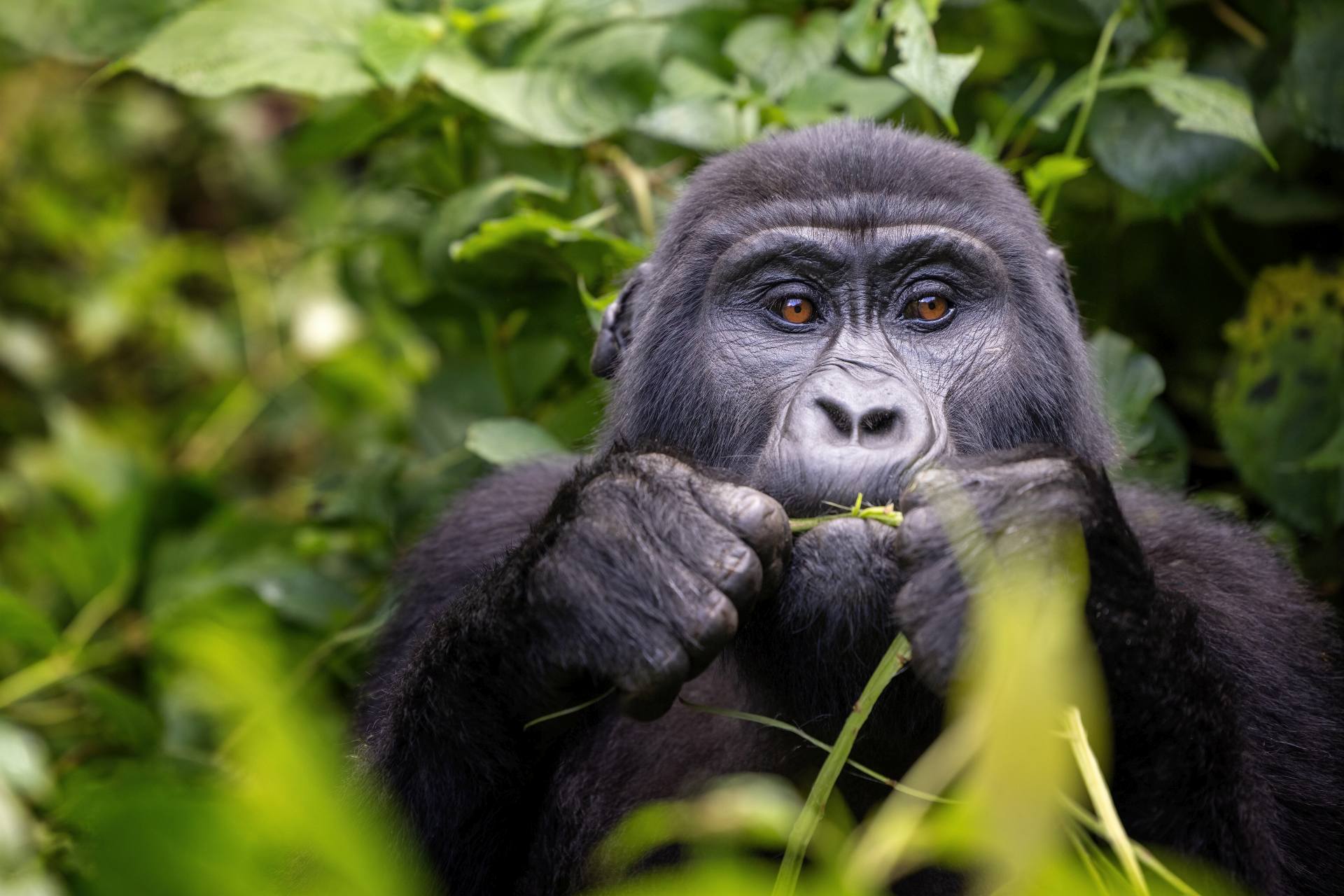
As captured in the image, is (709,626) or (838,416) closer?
(709,626)

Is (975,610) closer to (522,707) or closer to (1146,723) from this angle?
(1146,723)

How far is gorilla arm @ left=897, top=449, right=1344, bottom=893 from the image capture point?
2150 mm

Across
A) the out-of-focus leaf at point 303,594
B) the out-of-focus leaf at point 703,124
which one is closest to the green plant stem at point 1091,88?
the out-of-focus leaf at point 703,124

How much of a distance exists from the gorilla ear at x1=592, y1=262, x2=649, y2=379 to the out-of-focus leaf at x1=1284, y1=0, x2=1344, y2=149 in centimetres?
218

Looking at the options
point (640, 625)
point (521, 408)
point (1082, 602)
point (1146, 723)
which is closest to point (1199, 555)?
point (1146, 723)

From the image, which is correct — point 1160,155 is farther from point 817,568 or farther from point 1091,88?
point 817,568

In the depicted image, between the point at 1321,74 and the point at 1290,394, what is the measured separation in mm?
981

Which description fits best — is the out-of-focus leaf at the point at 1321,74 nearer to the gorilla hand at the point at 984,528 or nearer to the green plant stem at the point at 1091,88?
the green plant stem at the point at 1091,88

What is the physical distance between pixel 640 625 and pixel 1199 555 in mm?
1647

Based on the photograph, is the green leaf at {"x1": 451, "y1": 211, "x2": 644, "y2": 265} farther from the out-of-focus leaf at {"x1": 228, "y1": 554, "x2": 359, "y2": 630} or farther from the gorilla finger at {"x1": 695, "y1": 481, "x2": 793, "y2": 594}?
the gorilla finger at {"x1": 695, "y1": 481, "x2": 793, "y2": 594}

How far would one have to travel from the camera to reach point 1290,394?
4145 mm

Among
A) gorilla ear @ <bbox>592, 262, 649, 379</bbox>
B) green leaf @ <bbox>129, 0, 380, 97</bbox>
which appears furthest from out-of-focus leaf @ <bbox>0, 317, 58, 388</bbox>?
gorilla ear @ <bbox>592, 262, 649, 379</bbox>

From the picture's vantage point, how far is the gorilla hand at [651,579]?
223cm

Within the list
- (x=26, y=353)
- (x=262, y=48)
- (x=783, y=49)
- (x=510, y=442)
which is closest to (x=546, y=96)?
(x=783, y=49)
